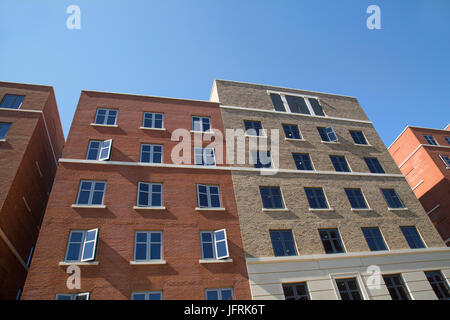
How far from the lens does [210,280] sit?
18.1 m

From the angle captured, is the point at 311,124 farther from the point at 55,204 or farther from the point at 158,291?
the point at 55,204

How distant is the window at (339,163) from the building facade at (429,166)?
1450cm

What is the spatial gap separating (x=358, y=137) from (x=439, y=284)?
14783 mm

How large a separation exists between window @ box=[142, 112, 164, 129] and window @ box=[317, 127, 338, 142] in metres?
15.6

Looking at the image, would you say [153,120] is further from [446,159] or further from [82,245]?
[446,159]

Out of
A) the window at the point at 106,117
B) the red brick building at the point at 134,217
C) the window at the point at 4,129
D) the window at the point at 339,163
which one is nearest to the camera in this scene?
the red brick building at the point at 134,217

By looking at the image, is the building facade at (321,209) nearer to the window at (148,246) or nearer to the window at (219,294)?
the window at (219,294)

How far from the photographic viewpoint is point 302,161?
26.4m

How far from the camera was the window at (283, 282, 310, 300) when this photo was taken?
727 inches

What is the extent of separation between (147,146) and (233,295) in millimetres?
13023

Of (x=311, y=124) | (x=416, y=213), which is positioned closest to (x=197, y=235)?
(x=311, y=124)

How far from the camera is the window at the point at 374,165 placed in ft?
91.6

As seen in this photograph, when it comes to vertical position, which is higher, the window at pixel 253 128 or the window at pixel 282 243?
the window at pixel 253 128

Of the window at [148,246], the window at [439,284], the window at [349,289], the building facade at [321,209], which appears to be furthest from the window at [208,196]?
the window at [439,284]
